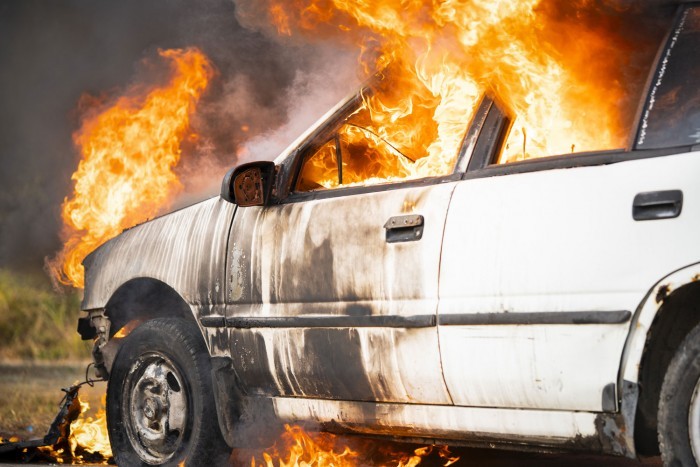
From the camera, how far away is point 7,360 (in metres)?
12.4

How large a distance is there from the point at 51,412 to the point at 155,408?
3.67 meters

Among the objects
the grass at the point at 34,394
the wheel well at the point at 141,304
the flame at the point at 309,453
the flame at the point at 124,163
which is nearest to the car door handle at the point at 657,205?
the flame at the point at 309,453

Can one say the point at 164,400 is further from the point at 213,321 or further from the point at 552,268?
the point at 552,268

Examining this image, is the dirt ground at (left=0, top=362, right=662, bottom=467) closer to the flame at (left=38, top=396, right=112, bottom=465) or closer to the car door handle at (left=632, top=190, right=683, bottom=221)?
the flame at (left=38, top=396, right=112, bottom=465)

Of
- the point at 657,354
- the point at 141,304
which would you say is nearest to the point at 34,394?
the point at 141,304

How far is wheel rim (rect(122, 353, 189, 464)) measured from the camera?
4.96 m

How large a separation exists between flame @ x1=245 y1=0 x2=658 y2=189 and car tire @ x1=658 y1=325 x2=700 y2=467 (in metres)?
0.80

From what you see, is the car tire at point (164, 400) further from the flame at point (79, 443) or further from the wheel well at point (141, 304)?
the flame at point (79, 443)

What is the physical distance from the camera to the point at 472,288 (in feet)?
12.1

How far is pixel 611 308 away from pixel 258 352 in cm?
185

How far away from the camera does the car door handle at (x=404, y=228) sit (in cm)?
395

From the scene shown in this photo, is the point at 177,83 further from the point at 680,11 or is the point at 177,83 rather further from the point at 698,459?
the point at 698,459

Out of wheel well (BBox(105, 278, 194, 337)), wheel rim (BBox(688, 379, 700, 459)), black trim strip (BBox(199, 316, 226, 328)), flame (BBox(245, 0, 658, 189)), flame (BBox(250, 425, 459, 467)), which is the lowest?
flame (BBox(250, 425, 459, 467))

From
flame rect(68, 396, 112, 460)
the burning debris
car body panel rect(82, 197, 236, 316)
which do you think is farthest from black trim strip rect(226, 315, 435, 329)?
flame rect(68, 396, 112, 460)
